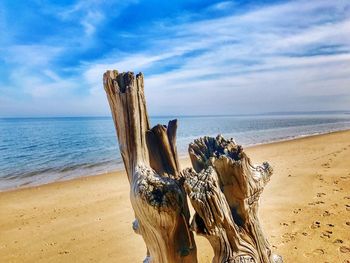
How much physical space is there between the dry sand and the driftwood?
8.98 ft

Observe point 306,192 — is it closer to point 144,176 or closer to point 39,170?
point 144,176

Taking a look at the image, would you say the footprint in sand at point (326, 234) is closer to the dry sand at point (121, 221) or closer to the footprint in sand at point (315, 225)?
the dry sand at point (121, 221)

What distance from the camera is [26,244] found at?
6.23 meters

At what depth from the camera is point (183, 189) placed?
7.82 ft

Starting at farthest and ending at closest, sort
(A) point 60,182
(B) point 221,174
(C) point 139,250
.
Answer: (A) point 60,182
(C) point 139,250
(B) point 221,174

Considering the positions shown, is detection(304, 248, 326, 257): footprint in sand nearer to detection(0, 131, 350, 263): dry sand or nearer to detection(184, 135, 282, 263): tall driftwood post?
detection(0, 131, 350, 263): dry sand

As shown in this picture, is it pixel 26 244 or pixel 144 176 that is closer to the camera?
pixel 144 176

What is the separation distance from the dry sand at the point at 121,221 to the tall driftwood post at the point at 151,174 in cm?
270

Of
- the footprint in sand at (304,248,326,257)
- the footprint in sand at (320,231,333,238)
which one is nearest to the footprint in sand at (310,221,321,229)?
the footprint in sand at (320,231,333,238)

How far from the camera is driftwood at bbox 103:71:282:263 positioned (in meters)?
2.16

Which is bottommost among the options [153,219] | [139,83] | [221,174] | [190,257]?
[190,257]

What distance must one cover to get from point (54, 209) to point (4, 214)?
1423 millimetres

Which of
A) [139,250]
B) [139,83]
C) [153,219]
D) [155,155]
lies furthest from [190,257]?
[139,250]

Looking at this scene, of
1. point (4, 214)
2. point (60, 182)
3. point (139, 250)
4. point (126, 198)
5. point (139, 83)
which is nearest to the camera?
point (139, 83)
